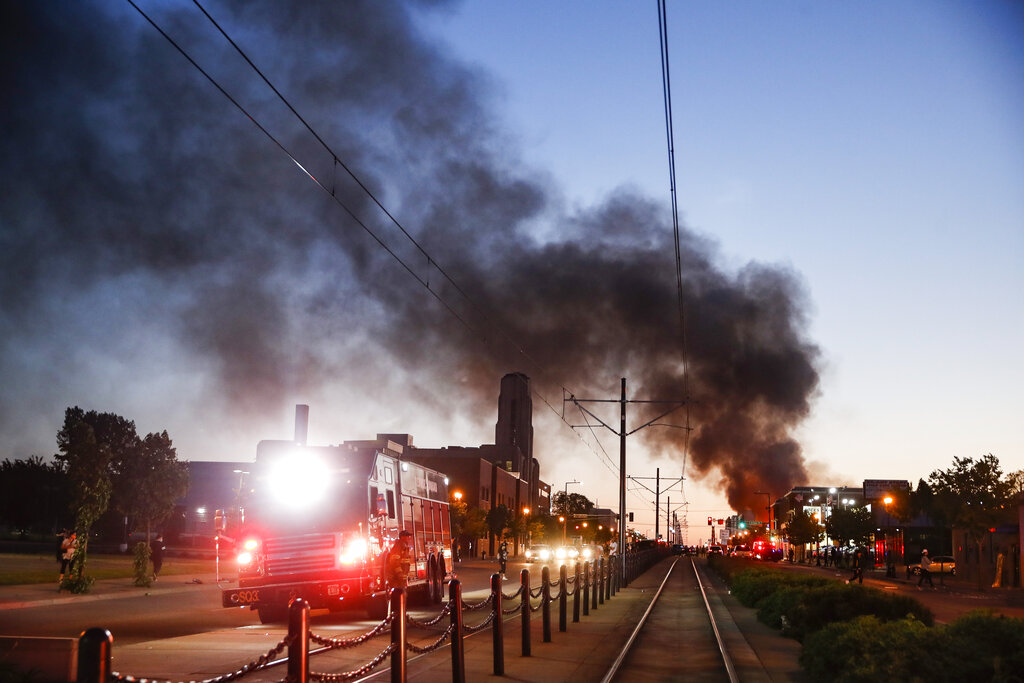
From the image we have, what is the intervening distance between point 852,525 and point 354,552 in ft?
258

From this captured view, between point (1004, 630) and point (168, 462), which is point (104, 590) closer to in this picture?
point (1004, 630)

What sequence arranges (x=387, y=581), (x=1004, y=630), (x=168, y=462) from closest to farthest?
(x=1004, y=630)
(x=387, y=581)
(x=168, y=462)

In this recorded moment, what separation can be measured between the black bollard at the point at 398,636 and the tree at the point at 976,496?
→ 4930 centimetres

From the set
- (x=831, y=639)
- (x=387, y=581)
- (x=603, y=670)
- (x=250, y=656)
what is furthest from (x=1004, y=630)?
(x=387, y=581)

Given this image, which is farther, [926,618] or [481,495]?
[481,495]

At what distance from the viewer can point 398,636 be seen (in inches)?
392

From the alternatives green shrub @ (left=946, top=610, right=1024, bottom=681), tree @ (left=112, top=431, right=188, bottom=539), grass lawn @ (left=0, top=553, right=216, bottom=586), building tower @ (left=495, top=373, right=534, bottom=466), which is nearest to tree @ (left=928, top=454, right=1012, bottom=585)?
grass lawn @ (left=0, top=553, right=216, bottom=586)

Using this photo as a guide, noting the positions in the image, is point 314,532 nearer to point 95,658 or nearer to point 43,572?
point 95,658

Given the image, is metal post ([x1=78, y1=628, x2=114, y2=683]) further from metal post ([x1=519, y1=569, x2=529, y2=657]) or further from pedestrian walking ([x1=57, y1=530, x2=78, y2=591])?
pedestrian walking ([x1=57, y1=530, x2=78, y2=591])

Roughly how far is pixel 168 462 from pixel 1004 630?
83.6 metres

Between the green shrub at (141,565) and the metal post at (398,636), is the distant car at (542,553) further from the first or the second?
the metal post at (398,636)

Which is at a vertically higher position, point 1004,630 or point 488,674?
point 1004,630

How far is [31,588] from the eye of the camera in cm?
3105

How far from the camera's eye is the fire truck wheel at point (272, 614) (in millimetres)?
20828
